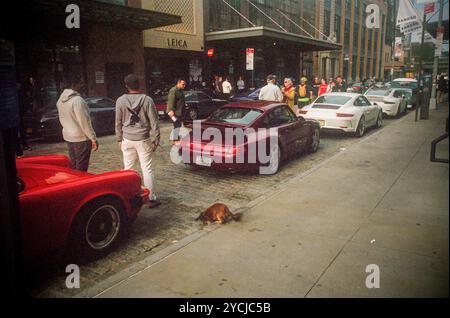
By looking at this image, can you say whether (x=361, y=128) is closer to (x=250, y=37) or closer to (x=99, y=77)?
(x=250, y=37)

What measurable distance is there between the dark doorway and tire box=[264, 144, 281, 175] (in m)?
12.8

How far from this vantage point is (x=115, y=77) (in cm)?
1848

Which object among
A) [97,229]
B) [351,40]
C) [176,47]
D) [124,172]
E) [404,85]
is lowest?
[97,229]

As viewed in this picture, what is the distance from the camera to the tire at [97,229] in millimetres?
3760

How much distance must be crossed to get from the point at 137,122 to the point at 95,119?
24.6 ft

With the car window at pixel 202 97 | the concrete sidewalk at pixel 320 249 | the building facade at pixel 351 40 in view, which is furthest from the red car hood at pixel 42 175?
the building facade at pixel 351 40

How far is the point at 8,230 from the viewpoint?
2646 millimetres

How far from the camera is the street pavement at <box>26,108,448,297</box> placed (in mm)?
3355

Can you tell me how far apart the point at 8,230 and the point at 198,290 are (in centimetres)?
161

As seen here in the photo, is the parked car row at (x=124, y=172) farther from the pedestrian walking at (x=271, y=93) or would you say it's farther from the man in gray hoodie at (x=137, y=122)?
the pedestrian walking at (x=271, y=93)

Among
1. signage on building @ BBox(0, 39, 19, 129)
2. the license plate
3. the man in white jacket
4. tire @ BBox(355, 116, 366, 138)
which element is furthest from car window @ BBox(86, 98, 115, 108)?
signage on building @ BBox(0, 39, 19, 129)

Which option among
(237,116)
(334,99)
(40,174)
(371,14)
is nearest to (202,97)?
(334,99)

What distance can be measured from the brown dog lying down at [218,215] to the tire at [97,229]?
119 cm
